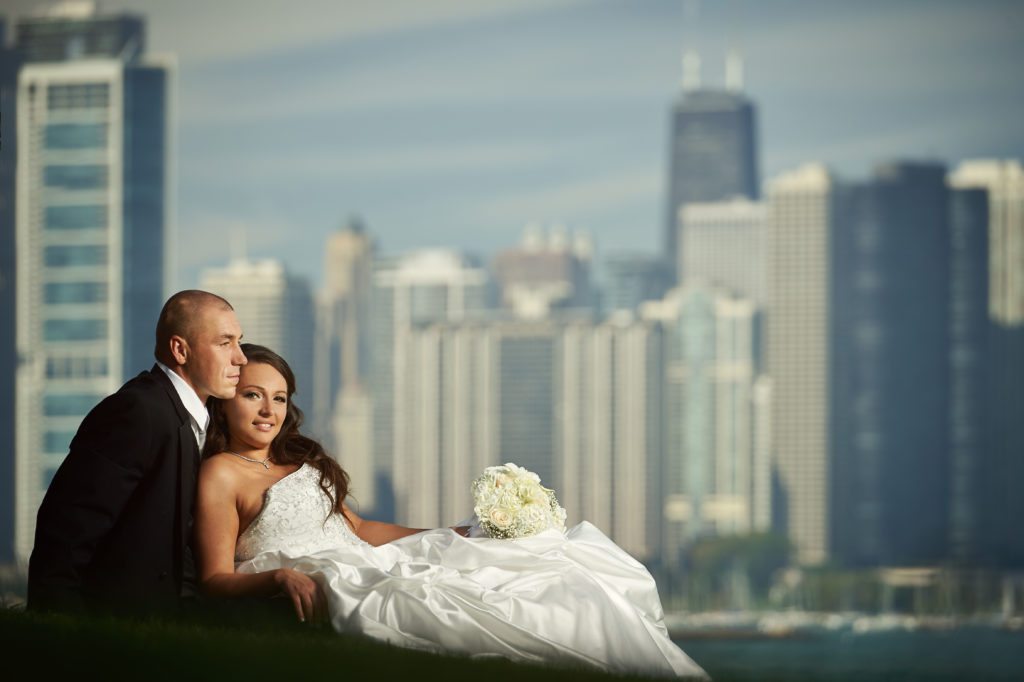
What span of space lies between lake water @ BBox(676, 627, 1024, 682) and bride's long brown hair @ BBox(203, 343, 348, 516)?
8701 cm

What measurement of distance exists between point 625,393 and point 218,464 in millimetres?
146197

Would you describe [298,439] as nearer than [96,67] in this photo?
Yes

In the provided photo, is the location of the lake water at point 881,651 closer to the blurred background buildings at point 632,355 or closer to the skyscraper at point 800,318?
the blurred background buildings at point 632,355

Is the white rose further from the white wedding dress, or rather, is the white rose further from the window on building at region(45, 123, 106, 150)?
the window on building at region(45, 123, 106, 150)

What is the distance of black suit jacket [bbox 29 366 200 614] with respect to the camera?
5473 mm

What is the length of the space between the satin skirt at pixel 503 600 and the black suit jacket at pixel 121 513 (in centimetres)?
47

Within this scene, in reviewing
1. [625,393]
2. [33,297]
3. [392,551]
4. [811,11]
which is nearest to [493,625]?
[392,551]

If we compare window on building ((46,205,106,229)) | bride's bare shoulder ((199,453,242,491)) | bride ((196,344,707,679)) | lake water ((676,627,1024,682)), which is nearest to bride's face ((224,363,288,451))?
bride ((196,344,707,679))

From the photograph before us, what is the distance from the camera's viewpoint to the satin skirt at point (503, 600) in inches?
219

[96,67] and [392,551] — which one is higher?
[96,67]

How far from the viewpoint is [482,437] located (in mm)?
148875

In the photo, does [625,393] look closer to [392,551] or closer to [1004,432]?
[1004,432]

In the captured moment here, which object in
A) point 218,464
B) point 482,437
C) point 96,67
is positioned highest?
point 96,67

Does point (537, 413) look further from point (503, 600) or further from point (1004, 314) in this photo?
point (503, 600)
